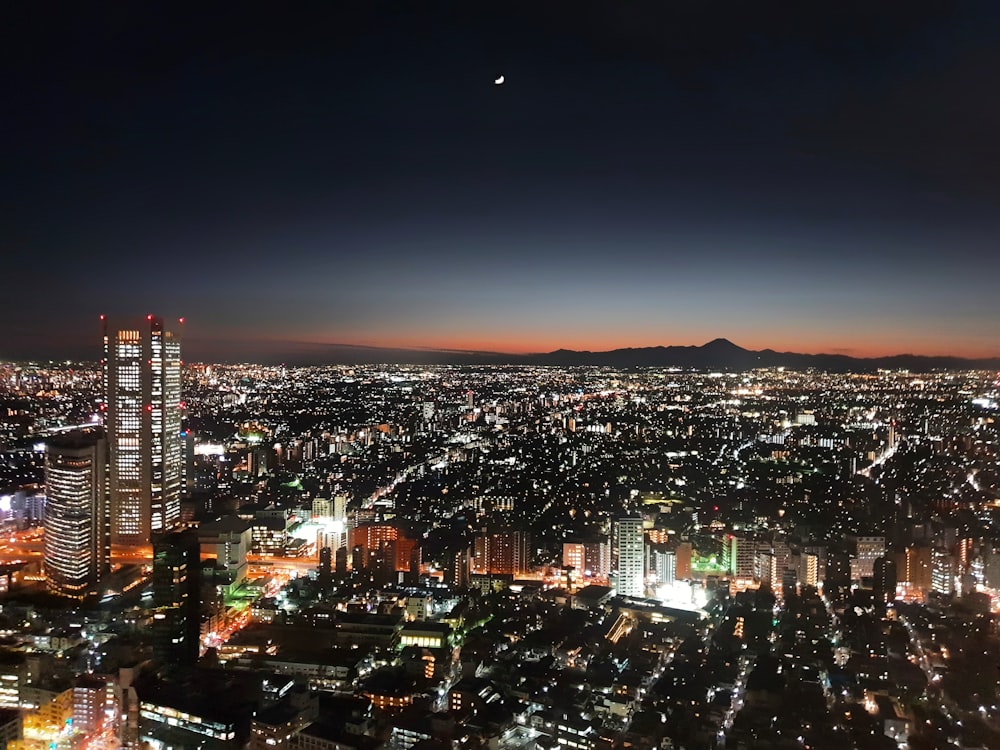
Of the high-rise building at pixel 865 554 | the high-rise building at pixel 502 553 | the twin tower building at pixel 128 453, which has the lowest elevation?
the high-rise building at pixel 502 553

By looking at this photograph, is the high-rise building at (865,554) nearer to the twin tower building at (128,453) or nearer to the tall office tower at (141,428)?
the twin tower building at (128,453)

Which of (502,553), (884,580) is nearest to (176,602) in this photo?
(502,553)

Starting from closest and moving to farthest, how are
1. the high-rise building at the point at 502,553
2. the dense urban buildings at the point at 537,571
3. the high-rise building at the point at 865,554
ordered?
1. the dense urban buildings at the point at 537,571
2. the high-rise building at the point at 865,554
3. the high-rise building at the point at 502,553

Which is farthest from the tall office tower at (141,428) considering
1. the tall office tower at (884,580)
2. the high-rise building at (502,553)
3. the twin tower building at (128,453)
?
the tall office tower at (884,580)

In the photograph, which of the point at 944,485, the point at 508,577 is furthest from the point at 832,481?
the point at 508,577

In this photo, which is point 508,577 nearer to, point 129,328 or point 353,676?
point 353,676

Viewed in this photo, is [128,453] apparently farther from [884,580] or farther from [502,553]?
[884,580]
